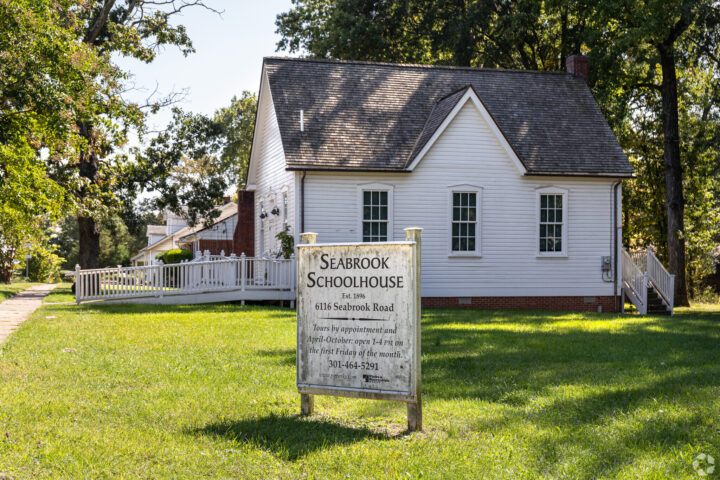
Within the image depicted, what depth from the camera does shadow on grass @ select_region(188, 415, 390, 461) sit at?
19.0 ft

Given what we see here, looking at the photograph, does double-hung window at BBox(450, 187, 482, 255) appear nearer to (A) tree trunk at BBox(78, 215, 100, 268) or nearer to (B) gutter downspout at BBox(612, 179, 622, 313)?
(B) gutter downspout at BBox(612, 179, 622, 313)

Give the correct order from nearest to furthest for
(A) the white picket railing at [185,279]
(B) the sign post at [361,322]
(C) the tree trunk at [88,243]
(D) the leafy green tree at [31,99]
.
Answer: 1. (B) the sign post at [361,322]
2. (D) the leafy green tree at [31,99]
3. (A) the white picket railing at [185,279]
4. (C) the tree trunk at [88,243]

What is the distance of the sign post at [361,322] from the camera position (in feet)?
21.0

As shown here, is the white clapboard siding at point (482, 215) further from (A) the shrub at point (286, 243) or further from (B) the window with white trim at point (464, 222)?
(A) the shrub at point (286, 243)

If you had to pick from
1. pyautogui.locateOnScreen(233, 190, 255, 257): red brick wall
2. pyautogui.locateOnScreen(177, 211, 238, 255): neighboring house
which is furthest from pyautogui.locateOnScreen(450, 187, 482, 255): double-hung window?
pyautogui.locateOnScreen(177, 211, 238, 255): neighboring house

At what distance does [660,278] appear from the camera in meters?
23.6

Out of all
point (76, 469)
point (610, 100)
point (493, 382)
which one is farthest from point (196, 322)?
point (610, 100)

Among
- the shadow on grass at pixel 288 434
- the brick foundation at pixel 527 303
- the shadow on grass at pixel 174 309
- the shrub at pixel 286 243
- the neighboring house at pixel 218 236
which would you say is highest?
the neighboring house at pixel 218 236

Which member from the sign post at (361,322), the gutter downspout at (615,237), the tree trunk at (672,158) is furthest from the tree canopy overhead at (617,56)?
the sign post at (361,322)

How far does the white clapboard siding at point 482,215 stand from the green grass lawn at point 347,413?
978cm

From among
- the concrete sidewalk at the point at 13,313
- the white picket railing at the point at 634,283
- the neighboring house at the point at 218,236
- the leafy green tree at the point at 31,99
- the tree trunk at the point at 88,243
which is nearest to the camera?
the leafy green tree at the point at 31,99

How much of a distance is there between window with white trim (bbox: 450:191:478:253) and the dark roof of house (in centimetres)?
197

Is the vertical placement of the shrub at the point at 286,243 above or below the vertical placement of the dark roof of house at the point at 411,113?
below

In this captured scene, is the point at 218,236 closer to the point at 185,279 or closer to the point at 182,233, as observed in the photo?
the point at 182,233
